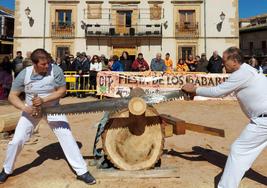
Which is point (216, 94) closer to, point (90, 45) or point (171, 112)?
point (171, 112)

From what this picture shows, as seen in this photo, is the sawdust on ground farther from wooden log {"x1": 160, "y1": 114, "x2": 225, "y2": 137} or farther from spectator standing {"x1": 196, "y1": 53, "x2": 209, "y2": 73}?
spectator standing {"x1": 196, "y1": 53, "x2": 209, "y2": 73}

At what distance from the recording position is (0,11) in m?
41.1

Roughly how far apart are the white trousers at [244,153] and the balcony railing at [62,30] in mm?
25225

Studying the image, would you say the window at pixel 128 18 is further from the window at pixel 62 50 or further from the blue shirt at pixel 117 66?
the blue shirt at pixel 117 66

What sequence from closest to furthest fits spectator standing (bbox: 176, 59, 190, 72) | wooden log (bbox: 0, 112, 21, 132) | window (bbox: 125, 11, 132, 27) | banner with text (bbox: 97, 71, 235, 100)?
wooden log (bbox: 0, 112, 21, 132) < banner with text (bbox: 97, 71, 235, 100) < spectator standing (bbox: 176, 59, 190, 72) < window (bbox: 125, 11, 132, 27)

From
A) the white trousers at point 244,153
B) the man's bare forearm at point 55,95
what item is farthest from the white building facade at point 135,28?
the white trousers at point 244,153

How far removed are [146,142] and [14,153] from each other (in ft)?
6.14

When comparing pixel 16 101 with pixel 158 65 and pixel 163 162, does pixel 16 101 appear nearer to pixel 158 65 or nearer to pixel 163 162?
pixel 163 162

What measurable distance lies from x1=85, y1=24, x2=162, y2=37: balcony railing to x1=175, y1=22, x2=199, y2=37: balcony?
1.36 meters

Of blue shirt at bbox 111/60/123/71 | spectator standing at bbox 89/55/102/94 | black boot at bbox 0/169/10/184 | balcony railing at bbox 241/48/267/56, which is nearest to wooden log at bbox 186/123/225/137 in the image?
black boot at bbox 0/169/10/184

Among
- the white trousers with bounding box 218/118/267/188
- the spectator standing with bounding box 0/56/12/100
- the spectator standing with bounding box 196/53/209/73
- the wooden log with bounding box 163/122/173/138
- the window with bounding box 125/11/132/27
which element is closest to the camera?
the white trousers with bounding box 218/118/267/188

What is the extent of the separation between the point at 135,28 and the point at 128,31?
0.56m

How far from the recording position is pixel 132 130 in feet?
18.9

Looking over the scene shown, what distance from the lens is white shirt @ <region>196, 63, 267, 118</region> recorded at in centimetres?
468
